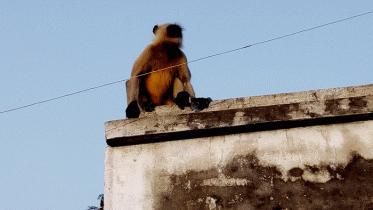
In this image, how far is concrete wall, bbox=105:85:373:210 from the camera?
300 centimetres

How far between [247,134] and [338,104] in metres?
0.69

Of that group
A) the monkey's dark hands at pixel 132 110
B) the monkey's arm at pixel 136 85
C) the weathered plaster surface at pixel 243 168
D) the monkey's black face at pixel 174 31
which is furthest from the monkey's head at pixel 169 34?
the weathered plaster surface at pixel 243 168

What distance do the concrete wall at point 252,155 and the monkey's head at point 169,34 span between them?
11.5ft

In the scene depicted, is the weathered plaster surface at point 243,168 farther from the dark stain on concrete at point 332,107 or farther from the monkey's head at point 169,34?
the monkey's head at point 169,34

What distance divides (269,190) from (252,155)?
0.28m

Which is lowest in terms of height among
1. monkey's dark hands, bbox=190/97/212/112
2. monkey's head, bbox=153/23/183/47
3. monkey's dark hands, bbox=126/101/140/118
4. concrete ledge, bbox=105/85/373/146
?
concrete ledge, bbox=105/85/373/146

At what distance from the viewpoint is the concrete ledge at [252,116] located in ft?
10.5

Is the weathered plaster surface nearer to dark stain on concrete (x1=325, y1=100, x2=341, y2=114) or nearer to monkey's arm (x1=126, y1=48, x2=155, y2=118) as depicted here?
dark stain on concrete (x1=325, y1=100, x2=341, y2=114)

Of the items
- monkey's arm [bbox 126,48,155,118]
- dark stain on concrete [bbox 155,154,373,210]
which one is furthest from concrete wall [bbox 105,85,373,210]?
monkey's arm [bbox 126,48,155,118]

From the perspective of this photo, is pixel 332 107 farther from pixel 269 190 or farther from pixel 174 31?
pixel 174 31

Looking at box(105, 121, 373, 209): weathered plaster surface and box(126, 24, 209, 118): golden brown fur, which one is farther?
box(126, 24, 209, 118): golden brown fur

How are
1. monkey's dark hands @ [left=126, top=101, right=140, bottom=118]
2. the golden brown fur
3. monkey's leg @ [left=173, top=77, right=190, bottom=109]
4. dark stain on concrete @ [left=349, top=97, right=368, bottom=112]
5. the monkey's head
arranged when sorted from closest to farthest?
dark stain on concrete @ [left=349, top=97, right=368, bottom=112]
monkey's leg @ [left=173, top=77, right=190, bottom=109]
monkey's dark hands @ [left=126, top=101, right=140, bottom=118]
the golden brown fur
the monkey's head

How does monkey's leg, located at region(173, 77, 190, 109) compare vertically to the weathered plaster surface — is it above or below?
above

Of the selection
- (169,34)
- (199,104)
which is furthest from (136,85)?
(199,104)
